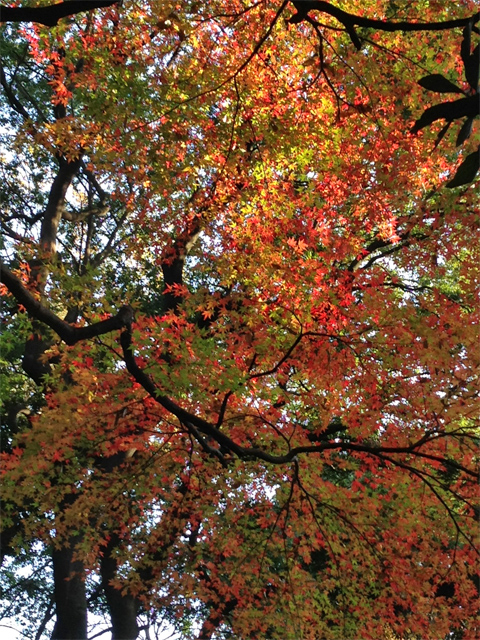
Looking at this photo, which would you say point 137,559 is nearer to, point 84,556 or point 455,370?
point 84,556

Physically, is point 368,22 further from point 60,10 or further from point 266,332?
point 266,332

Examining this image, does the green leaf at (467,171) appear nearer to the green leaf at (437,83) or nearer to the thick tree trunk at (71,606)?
the green leaf at (437,83)

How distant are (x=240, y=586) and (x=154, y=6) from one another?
9.69m

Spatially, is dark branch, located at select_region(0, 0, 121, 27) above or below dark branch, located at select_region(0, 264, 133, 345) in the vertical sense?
below

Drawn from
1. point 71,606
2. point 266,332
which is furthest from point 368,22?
point 71,606

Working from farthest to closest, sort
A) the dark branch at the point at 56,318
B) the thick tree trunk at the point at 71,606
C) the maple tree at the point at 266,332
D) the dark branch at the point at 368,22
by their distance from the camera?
1. the thick tree trunk at the point at 71,606
2. the maple tree at the point at 266,332
3. the dark branch at the point at 56,318
4. the dark branch at the point at 368,22

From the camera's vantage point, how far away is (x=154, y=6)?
25.8 feet

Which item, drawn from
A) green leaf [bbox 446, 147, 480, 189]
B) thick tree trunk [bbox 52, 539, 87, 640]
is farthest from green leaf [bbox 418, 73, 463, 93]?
thick tree trunk [bbox 52, 539, 87, 640]

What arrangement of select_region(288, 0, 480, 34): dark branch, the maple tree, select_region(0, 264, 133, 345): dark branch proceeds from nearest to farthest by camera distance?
select_region(288, 0, 480, 34): dark branch < select_region(0, 264, 133, 345): dark branch < the maple tree

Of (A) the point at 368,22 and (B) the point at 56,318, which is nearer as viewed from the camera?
(A) the point at 368,22

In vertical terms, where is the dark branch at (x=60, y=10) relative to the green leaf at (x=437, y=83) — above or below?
above

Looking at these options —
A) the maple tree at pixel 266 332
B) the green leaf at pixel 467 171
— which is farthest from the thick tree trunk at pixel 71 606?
the green leaf at pixel 467 171

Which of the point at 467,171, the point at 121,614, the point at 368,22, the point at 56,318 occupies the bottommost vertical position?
the point at 467,171

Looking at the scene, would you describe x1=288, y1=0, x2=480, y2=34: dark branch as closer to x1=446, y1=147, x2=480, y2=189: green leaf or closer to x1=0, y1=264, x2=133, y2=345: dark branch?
x1=446, y1=147, x2=480, y2=189: green leaf
